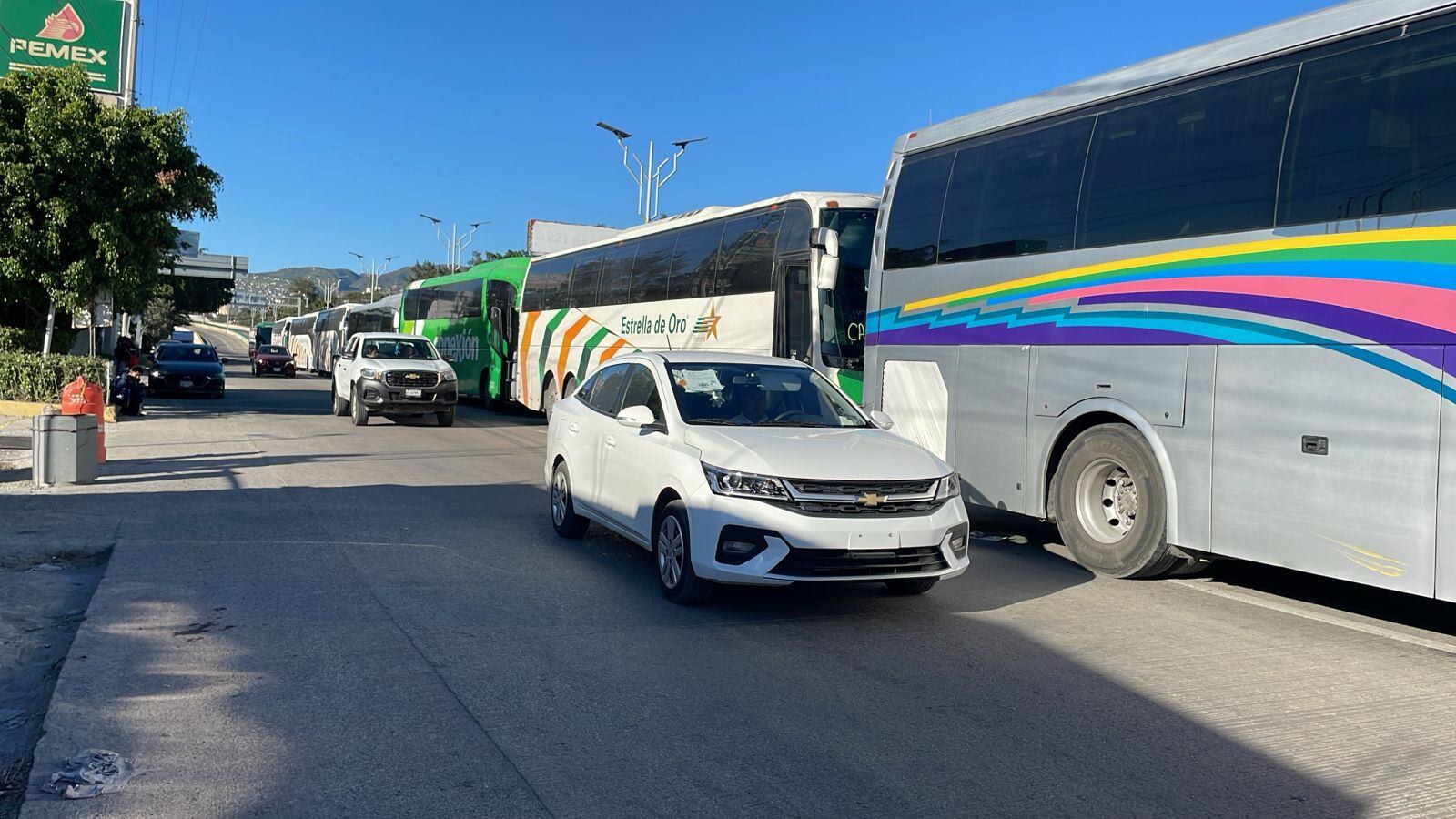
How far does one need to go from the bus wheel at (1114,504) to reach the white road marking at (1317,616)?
1.13 ft

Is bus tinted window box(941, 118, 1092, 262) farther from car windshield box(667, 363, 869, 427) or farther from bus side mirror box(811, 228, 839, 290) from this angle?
car windshield box(667, 363, 869, 427)

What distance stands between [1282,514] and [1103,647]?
1.64 m

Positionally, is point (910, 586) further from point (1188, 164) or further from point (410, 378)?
point (410, 378)

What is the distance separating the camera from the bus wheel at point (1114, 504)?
822 centimetres

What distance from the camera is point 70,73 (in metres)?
20.8

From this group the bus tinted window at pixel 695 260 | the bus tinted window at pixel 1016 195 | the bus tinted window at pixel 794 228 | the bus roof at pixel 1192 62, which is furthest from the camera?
the bus tinted window at pixel 695 260

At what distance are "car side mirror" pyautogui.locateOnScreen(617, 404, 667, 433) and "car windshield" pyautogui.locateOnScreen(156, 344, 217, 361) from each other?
24462mm

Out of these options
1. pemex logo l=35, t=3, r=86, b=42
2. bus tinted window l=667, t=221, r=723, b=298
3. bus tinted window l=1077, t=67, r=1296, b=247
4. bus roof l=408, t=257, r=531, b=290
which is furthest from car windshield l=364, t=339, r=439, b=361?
bus tinted window l=1077, t=67, r=1296, b=247

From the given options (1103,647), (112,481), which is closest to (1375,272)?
(1103,647)

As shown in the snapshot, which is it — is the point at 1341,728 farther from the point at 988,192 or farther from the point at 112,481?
the point at 112,481

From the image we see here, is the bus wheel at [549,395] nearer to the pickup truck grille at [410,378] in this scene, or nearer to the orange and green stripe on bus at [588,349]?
the orange and green stripe on bus at [588,349]

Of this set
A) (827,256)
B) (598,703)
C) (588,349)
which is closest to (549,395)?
(588,349)

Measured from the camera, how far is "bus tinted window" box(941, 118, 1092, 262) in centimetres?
907

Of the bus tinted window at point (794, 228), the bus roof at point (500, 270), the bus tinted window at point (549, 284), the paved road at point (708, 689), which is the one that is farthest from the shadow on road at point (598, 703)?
the bus roof at point (500, 270)
